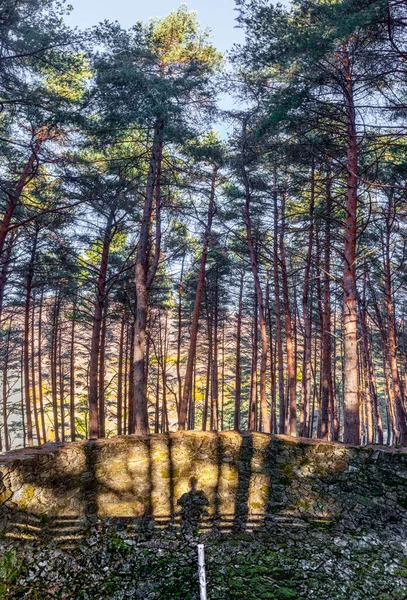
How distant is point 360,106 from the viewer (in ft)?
25.9

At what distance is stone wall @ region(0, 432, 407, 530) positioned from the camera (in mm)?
5875

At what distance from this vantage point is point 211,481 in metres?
6.54

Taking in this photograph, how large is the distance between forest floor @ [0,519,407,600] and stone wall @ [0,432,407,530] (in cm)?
31

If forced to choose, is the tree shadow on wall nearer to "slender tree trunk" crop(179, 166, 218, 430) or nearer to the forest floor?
the forest floor

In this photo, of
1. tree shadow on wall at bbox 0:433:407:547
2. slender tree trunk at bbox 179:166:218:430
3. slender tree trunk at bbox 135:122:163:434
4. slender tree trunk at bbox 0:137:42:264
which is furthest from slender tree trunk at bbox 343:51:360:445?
slender tree trunk at bbox 0:137:42:264

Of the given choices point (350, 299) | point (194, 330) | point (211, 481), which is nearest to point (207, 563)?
point (211, 481)

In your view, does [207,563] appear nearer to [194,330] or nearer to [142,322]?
[142,322]

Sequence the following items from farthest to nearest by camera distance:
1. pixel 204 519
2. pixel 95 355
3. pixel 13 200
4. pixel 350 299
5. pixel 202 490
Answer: pixel 95 355 < pixel 13 200 < pixel 350 299 < pixel 202 490 < pixel 204 519

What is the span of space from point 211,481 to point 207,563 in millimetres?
1566

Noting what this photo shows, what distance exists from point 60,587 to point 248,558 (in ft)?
8.10

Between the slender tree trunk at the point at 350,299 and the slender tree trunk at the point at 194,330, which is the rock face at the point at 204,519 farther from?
the slender tree trunk at the point at 194,330

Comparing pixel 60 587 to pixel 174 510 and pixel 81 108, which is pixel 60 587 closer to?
pixel 174 510

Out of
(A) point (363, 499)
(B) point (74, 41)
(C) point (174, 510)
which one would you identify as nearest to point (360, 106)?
(B) point (74, 41)

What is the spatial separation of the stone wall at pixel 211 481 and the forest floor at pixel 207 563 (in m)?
0.31
